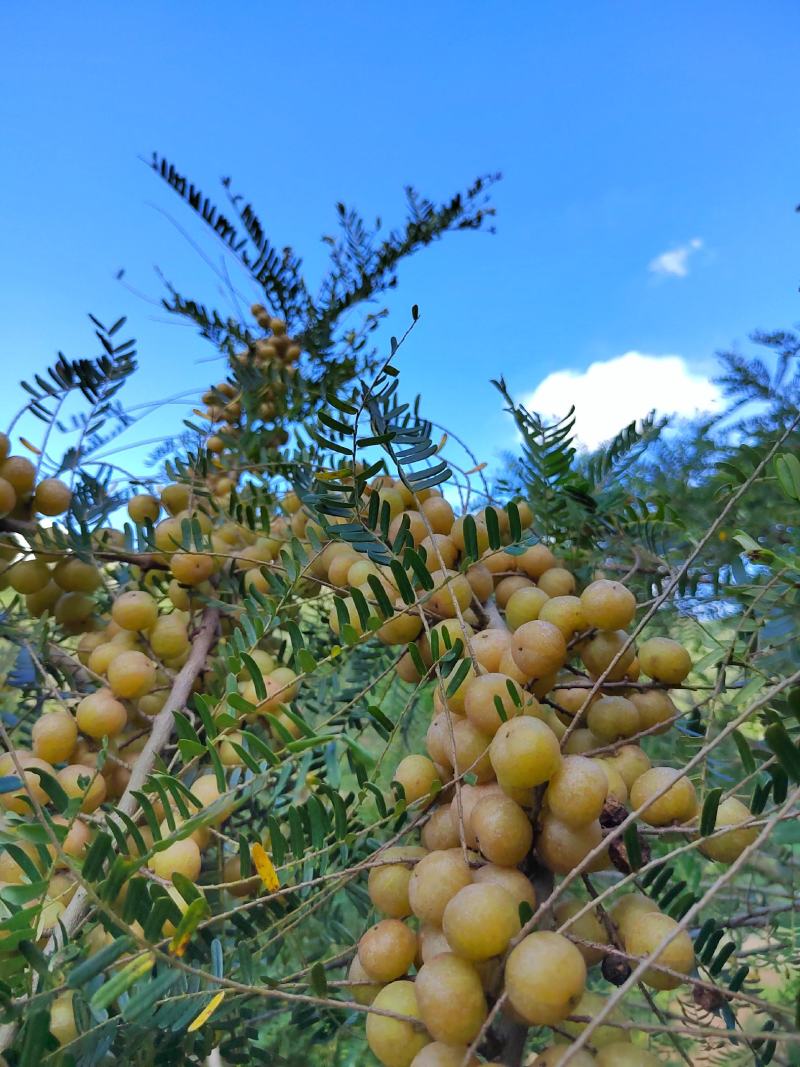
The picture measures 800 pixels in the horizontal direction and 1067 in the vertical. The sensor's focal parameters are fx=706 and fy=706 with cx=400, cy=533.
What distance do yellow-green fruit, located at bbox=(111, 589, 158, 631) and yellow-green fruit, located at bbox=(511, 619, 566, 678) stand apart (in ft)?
1.37

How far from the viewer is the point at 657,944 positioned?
1.27ft

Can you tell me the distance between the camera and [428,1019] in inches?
14.2

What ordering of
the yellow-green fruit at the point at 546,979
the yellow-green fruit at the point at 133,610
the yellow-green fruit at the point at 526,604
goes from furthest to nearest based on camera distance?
the yellow-green fruit at the point at 133,610 < the yellow-green fruit at the point at 526,604 < the yellow-green fruit at the point at 546,979

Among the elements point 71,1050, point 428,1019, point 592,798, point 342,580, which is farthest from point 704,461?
point 71,1050

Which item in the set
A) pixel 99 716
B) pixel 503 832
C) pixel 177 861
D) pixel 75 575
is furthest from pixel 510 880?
pixel 75 575

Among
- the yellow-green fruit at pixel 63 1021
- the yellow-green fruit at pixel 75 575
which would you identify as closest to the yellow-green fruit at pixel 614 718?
the yellow-green fruit at pixel 63 1021

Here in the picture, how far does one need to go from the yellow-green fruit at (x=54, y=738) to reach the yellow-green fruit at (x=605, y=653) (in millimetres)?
461

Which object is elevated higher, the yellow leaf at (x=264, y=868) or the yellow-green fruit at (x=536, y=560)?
the yellow-green fruit at (x=536, y=560)

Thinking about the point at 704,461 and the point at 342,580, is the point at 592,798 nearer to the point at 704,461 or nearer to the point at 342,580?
the point at 342,580

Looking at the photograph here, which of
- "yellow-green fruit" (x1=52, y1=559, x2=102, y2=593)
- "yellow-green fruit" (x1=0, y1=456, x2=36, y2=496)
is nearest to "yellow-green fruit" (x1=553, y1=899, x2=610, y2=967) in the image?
"yellow-green fruit" (x1=52, y1=559, x2=102, y2=593)

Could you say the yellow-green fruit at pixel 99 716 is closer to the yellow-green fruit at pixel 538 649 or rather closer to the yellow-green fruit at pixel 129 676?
the yellow-green fruit at pixel 129 676

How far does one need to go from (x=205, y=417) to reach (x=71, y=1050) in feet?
2.58

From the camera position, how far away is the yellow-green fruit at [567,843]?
0.41 meters

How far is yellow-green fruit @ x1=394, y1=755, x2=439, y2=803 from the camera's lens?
19.1 inches
